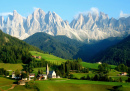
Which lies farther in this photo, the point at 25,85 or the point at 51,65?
the point at 51,65

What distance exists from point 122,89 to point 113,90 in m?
3.78

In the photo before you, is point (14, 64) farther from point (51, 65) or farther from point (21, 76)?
point (21, 76)

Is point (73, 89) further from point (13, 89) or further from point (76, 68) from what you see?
point (76, 68)

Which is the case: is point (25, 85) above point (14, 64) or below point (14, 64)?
below

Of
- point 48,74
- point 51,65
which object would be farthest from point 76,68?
point 48,74

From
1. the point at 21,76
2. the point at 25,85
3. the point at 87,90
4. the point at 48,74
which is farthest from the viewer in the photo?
the point at 48,74

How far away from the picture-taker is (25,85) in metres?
91.3

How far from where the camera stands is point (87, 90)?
83688 mm

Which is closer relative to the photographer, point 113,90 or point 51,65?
point 113,90

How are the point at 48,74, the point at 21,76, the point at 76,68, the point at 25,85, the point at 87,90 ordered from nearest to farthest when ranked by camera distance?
the point at 87,90 < the point at 25,85 < the point at 21,76 < the point at 48,74 < the point at 76,68

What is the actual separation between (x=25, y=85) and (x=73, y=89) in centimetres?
2168

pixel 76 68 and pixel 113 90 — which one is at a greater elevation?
pixel 76 68

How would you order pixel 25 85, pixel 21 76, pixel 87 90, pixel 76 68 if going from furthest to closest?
pixel 76 68, pixel 21 76, pixel 25 85, pixel 87 90

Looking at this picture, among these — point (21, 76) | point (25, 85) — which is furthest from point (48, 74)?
point (25, 85)
